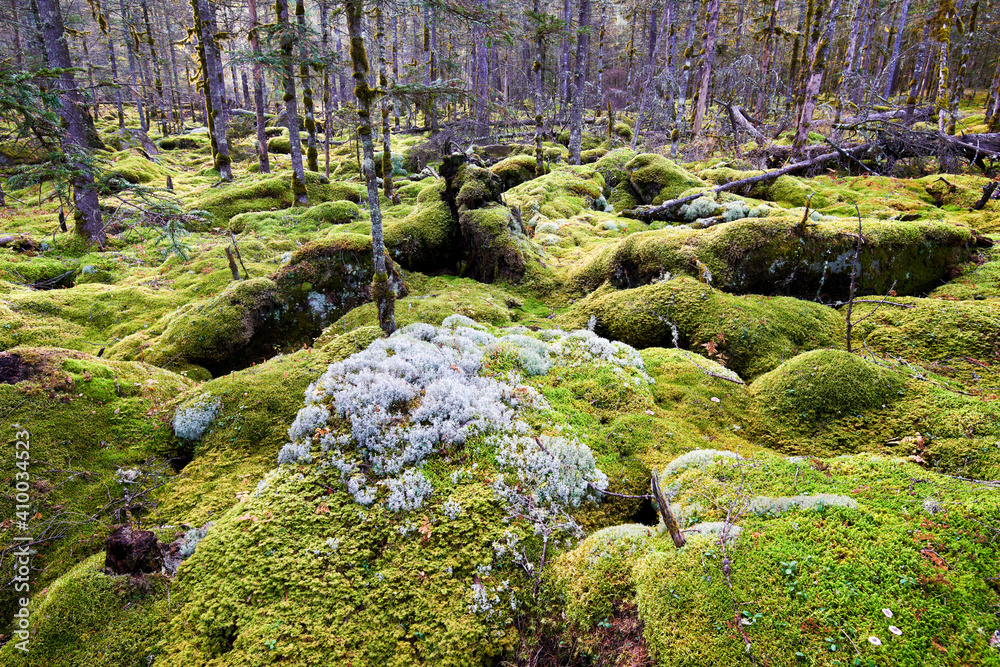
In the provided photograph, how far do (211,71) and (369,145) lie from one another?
20891mm

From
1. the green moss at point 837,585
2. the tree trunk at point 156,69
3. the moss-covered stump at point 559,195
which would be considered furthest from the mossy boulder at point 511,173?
the tree trunk at point 156,69

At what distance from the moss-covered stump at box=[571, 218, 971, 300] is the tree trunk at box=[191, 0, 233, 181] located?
21.8 metres

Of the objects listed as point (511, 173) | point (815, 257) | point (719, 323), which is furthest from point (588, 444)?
point (511, 173)

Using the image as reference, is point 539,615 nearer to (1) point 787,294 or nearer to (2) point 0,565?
(2) point 0,565

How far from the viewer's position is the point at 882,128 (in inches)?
661

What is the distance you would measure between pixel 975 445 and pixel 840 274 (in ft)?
16.5

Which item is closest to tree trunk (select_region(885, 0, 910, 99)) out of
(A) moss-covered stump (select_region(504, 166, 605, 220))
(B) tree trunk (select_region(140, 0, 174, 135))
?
(A) moss-covered stump (select_region(504, 166, 605, 220))

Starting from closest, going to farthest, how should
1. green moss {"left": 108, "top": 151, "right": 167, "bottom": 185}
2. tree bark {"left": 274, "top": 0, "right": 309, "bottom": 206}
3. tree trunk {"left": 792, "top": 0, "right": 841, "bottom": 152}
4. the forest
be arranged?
the forest, tree bark {"left": 274, "top": 0, "right": 309, "bottom": 206}, tree trunk {"left": 792, "top": 0, "right": 841, "bottom": 152}, green moss {"left": 108, "top": 151, "right": 167, "bottom": 185}

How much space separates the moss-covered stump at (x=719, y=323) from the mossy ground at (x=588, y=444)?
5 cm

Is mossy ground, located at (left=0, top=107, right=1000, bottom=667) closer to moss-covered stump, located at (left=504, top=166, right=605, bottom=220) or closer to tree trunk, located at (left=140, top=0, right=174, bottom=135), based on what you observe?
moss-covered stump, located at (left=504, top=166, right=605, bottom=220)

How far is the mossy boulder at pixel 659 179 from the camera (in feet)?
51.4

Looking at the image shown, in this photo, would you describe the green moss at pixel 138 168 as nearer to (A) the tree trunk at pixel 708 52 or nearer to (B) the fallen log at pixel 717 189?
(B) the fallen log at pixel 717 189

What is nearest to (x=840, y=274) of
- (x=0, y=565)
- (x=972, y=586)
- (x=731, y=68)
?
(x=972, y=586)

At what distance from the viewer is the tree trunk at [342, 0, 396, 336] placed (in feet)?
20.1
